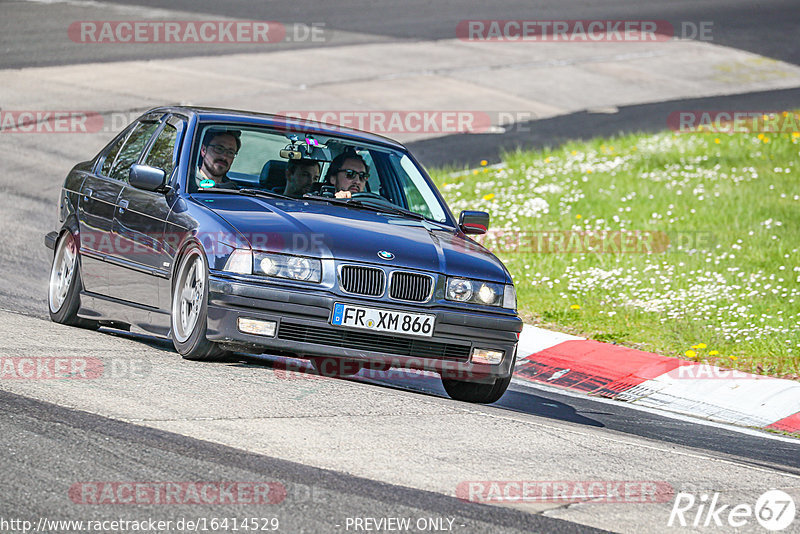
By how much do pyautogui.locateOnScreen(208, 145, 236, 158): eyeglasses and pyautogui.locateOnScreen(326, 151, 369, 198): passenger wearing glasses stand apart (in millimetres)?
646

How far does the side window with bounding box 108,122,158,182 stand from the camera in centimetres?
857

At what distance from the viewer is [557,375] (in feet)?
31.5

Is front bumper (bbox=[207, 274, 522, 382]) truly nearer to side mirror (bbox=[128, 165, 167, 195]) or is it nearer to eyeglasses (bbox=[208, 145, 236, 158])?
side mirror (bbox=[128, 165, 167, 195])

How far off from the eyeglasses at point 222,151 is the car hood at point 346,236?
0.53 meters

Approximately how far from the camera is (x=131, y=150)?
28.7 ft

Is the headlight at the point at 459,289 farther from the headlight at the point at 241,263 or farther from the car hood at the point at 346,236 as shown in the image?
the headlight at the point at 241,263

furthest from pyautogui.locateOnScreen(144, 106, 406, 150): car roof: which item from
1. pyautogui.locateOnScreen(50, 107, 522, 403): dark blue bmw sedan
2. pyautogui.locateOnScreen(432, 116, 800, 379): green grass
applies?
pyautogui.locateOnScreen(432, 116, 800, 379): green grass

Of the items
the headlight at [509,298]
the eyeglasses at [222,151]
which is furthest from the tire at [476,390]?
the eyeglasses at [222,151]

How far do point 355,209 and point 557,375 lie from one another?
2674mm

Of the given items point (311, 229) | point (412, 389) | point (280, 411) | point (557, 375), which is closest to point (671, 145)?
point (557, 375)

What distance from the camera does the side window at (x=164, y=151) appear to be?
26.3ft

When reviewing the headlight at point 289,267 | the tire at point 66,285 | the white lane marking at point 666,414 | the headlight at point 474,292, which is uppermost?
the headlight at point 289,267

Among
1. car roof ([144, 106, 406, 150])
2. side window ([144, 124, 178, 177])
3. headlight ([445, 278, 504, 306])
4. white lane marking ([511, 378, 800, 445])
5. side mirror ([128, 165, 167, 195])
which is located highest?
car roof ([144, 106, 406, 150])

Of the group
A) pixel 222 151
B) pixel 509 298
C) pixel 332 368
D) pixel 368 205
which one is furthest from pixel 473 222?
pixel 222 151
